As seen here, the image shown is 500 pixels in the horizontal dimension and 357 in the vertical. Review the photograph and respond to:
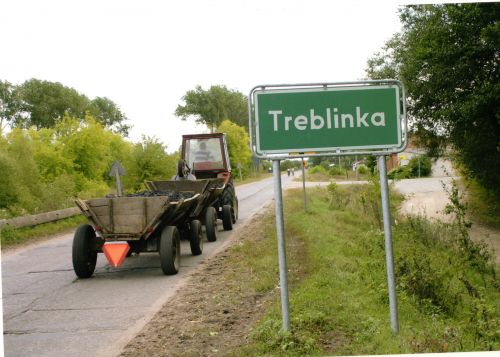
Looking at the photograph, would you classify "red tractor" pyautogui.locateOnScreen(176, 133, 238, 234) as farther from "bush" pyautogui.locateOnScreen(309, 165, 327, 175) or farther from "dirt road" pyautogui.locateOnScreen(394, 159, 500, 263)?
"bush" pyautogui.locateOnScreen(309, 165, 327, 175)

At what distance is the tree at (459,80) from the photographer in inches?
562

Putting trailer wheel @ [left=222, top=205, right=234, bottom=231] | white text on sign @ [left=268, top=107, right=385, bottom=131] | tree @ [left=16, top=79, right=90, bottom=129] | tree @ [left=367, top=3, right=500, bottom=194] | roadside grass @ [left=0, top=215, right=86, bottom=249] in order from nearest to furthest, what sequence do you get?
white text on sign @ [left=268, top=107, right=385, bottom=131] < roadside grass @ [left=0, top=215, right=86, bottom=249] < trailer wheel @ [left=222, top=205, right=234, bottom=231] < tree @ [left=367, top=3, right=500, bottom=194] < tree @ [left=16, top=79, right=90, bottom=129]

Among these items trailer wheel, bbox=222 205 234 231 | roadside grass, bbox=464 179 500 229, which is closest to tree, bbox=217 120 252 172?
roadside grass, bbox=464 179 500 229

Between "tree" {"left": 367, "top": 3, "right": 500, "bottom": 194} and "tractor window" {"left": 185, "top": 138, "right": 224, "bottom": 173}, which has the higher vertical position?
"tree" {"left": 367, "top": 3, "right": 500, "bottom": 194}

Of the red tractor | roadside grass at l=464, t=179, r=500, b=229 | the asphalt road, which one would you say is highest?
the red tractor

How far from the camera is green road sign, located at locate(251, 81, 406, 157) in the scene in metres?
4.04

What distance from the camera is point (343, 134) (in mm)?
4047

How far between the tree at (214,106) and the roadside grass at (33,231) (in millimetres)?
44188

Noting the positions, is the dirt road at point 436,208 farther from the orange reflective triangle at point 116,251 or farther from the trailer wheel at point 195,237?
the orange reflective triangle at point 116,251

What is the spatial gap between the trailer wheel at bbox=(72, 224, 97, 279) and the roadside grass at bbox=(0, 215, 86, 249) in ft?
15.6

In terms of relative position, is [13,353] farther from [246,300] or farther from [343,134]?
[343,134]

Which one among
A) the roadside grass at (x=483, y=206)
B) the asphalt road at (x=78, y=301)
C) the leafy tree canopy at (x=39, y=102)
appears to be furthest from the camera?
the leafy tree canopy at (x=39, y=102)

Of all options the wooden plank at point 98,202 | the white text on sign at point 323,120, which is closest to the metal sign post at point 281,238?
the white text on sign at point 323,120

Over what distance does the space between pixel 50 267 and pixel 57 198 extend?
865 centimetres
